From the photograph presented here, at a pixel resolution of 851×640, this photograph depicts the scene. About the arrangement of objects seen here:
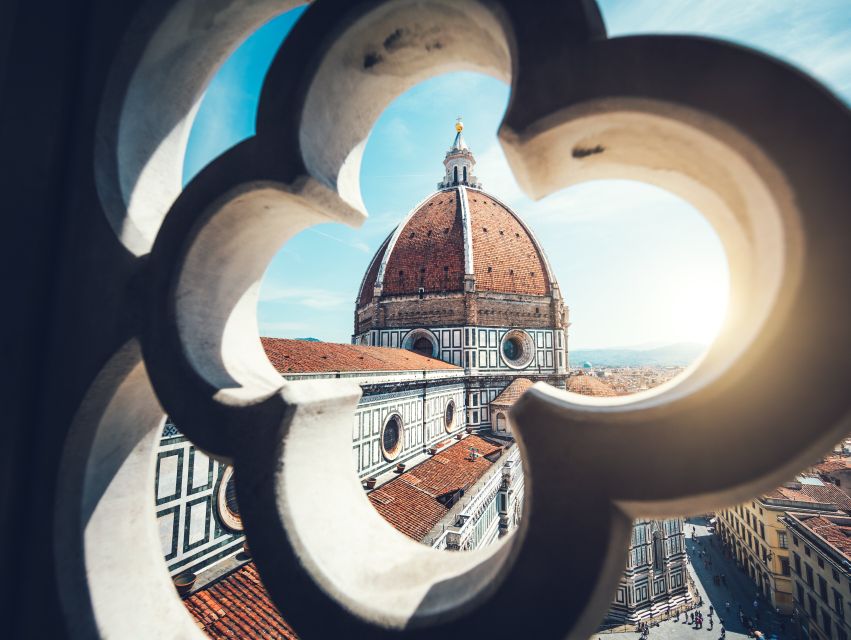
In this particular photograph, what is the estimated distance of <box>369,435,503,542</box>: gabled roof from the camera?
7.08 m

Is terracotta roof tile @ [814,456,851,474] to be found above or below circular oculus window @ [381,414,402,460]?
below

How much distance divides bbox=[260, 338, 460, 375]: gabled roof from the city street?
1243cm

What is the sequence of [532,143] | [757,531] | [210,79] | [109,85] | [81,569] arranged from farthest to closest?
1. [757,531]
2. [210,79]
3. [109,85]
4. [81,569]
5. [532,143]

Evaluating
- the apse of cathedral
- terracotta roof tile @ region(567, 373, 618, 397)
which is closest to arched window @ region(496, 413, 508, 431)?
the apse of cathedral

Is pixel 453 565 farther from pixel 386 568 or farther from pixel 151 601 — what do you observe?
pixel 151 601

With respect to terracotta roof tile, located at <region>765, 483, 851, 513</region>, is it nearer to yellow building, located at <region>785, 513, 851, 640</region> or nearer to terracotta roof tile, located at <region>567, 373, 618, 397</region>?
yellow building, located at <region>785, 513, 851, 640</region>

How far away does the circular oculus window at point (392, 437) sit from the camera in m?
12.1

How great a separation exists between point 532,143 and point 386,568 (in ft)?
2.47

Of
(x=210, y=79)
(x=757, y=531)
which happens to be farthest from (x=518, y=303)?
(x=210, y=79)

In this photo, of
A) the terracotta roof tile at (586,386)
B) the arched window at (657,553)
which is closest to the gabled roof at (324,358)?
the terracotta roof tile at (586,386)

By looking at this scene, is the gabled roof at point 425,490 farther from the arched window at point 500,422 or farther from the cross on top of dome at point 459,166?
the cross on top of dome at point 459,166

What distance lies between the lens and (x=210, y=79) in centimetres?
104

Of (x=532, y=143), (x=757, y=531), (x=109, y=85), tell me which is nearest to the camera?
(x=532, y=143)

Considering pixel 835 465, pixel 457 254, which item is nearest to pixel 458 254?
pixel 457 254
